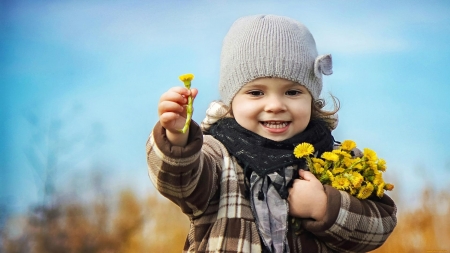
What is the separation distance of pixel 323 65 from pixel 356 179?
1.02 feet

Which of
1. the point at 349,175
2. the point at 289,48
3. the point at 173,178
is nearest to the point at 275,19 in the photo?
the point at 289,48

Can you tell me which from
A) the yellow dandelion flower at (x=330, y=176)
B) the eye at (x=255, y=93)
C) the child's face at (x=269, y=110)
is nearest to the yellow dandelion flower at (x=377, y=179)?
the yellow dandelion flower at (x=330, y=176)

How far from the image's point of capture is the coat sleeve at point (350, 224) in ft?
4.15

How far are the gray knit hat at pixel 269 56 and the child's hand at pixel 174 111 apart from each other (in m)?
0.32

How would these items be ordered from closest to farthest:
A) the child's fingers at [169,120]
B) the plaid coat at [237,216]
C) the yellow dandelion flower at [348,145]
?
the child's fingers at [169,120]
the plaid coat at [237,216]
the yellow dandelion flower at [348,145]

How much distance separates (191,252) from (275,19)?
0.64 meters

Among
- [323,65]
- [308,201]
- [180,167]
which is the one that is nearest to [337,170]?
[308,201]

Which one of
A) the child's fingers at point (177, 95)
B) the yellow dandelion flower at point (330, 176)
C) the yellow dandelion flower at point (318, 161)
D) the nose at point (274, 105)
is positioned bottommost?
the yellow dandelion flower at point (330, 176)

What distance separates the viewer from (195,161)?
110 centimetres

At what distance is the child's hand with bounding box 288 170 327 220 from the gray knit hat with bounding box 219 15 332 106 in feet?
0.89

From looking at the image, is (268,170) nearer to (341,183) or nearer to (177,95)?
(341,183)

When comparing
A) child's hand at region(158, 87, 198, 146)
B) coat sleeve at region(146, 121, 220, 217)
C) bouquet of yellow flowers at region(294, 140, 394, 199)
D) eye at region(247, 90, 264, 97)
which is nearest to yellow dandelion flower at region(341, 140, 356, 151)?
bouquet of yellow flowers at region(294, 140, 394, 199)

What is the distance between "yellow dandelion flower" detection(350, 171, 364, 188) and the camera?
1315mm

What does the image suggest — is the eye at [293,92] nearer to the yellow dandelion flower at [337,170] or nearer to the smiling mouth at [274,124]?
the smiling mouth at [274,124]
